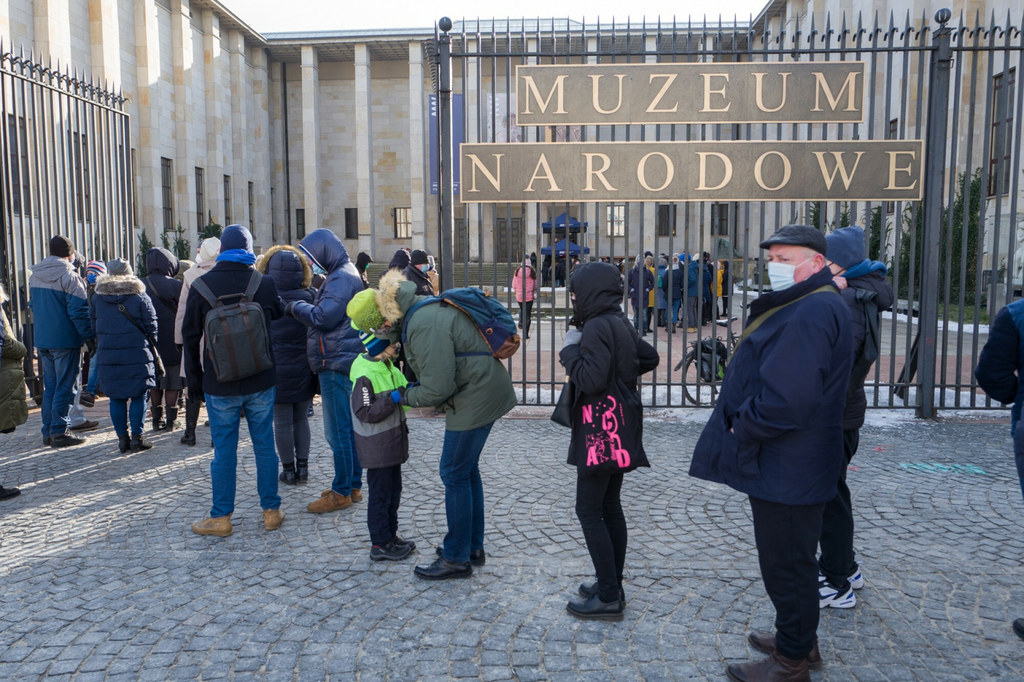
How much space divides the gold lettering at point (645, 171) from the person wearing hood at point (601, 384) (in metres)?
4.02

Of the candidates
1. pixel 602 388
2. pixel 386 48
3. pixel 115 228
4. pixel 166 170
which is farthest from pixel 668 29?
pixel 386 48

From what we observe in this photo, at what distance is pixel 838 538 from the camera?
11.1 ft

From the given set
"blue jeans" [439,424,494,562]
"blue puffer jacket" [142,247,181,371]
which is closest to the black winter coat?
"blue jeans" [439,424,494,562]

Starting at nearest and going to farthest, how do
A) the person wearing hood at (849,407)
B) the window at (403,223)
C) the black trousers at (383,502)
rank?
the person wearing hood at (849,407) → the black trousers at (383,502) → the window at (403,223)

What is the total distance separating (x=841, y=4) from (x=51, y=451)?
2744cm

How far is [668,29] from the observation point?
13.8m

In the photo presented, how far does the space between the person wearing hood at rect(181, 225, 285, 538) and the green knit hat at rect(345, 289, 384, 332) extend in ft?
2.84

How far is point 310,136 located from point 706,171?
3305 centimetres

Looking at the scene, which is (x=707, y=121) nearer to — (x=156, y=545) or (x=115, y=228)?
(x=156, y=545)

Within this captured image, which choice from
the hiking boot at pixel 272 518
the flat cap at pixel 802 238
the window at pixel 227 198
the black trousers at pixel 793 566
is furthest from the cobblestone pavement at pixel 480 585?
the window at pixel 227 198

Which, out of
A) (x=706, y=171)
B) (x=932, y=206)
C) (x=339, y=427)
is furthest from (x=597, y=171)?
(x=339, y=427)

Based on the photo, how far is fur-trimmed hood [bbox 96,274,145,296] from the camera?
599cm

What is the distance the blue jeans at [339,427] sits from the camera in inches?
189

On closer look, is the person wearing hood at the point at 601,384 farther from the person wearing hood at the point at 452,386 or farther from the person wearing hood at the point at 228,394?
the person wearing hood at the point at 228,394
